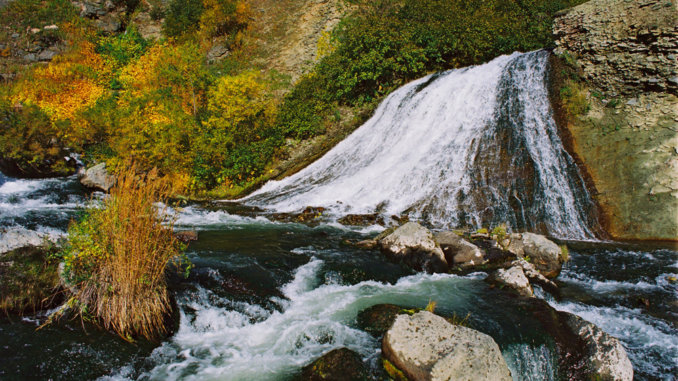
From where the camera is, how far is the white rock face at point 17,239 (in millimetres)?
5214

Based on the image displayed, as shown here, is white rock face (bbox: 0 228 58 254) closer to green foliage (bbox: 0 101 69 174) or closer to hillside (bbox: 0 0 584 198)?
hillside (bbox: 0 0 584 198)

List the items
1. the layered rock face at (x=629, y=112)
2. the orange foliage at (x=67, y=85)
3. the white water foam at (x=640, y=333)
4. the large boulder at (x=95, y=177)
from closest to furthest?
the white water foam at (x=640, y=333), the layered rock face at (x=629, y=112), the large boulder at (x=95, y=177), the orange foliage at (x=67, y=85)

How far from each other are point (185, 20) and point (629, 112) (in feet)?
105

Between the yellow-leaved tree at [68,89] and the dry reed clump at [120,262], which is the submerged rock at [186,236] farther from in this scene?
the yellow-leaved tree at [68,89]

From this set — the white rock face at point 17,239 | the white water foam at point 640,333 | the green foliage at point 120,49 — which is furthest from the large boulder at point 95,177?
the white water foam at point 640,333

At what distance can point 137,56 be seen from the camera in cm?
2798

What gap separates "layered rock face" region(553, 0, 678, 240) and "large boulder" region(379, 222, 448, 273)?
602 centimetres

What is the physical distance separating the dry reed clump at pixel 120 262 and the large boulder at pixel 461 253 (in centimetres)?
603

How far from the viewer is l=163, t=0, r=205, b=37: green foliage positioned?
103 feet

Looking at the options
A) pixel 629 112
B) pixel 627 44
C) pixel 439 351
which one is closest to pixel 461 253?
pixel 439 351

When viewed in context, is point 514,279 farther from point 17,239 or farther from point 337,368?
point 17,239

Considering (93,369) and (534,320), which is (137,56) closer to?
(93,369)

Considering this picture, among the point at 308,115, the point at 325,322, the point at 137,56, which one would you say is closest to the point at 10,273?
the point at 325,322

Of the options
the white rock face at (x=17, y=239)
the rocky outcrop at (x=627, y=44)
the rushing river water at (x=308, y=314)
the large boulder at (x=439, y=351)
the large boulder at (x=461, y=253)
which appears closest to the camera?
the large boulder at (x=439, y=351)
